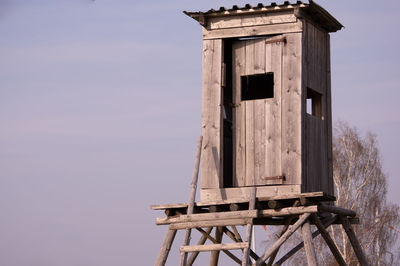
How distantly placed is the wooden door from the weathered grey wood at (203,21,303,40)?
183 mm

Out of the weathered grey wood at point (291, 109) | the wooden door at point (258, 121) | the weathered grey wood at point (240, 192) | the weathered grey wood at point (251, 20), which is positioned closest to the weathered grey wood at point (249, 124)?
the wooden door at point (258, 121)

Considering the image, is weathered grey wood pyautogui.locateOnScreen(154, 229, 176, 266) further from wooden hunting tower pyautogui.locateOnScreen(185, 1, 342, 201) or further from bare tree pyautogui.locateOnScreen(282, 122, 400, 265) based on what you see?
bare tree pyautogui.locateOnScreen(282, 122, 400, 265)

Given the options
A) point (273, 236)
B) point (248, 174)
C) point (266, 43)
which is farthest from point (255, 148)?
point (273, 236)

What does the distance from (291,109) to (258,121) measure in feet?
2.30

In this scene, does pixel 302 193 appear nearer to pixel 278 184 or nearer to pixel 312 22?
pixel 278 184

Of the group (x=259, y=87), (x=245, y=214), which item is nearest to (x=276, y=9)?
(x=259, y=87)

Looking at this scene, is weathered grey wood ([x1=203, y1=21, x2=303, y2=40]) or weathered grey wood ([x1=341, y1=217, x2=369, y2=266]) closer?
weathered grey wood ([x1=203, y1=21, x2=303, y2=40])

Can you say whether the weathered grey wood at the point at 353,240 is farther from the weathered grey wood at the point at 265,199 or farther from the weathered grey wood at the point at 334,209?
the weathered grey wood at the point at 265,199

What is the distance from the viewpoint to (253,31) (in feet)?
56.6

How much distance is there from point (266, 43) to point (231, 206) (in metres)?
3.21

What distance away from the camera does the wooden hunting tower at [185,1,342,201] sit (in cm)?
1673

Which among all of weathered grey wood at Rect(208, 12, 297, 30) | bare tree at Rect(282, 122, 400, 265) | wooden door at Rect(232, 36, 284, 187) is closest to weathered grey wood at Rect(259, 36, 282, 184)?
wooden door at Rect(232, 36, 284, 187)

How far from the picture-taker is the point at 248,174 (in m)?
17.0

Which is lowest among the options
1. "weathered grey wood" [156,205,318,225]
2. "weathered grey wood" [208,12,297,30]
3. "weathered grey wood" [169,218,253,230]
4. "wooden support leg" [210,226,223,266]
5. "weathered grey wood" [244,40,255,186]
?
"wooden support leg" [210,226,223,266]
